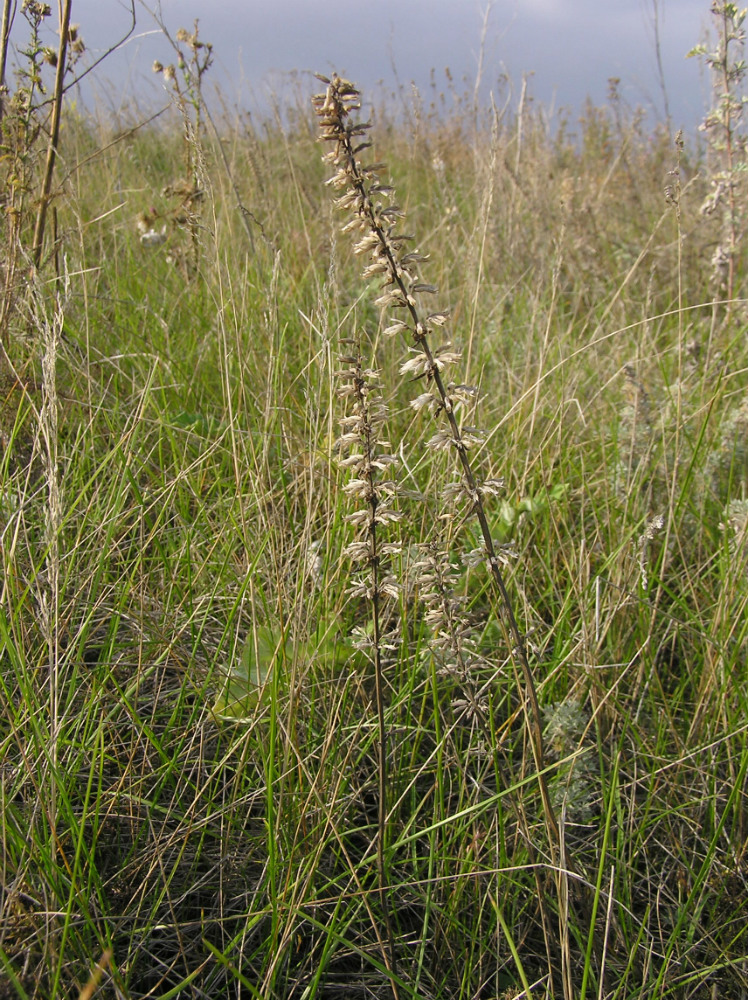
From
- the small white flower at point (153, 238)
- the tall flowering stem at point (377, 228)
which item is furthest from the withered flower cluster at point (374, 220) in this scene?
the small white flower at point (153, 238)

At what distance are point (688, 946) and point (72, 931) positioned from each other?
0.97 meters

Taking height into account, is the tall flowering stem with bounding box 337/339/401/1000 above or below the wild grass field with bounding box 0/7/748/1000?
above

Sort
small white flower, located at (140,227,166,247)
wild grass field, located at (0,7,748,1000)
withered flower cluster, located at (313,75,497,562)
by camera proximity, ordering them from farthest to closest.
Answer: small white flower, located at (140,227,166,247) → wild grass field, located at (0,7,748,1000) → withered flower cluster, located at (313,75,497,562)

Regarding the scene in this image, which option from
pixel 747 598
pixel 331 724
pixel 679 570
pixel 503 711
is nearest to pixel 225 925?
pixel 331 724

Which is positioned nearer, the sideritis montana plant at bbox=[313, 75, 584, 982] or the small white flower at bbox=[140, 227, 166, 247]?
the sideritis montana plant at bbox=[313, 75, 584, 982]

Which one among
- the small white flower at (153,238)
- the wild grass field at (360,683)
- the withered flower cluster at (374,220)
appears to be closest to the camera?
the withered flower cluster at (374,220)

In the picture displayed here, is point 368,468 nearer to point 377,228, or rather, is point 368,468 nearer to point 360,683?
point 377,228

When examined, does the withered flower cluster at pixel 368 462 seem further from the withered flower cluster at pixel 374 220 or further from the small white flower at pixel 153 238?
the small white flower at pixel 153 238

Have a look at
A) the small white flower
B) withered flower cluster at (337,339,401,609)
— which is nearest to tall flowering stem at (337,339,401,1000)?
withered flower cluster at (337,339,401,609)

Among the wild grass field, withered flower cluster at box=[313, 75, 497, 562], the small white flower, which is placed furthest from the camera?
the small white flower

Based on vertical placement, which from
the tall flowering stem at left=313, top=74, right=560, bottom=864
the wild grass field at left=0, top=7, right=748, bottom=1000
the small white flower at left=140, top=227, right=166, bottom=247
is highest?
the small white flower at left=140, top=227, right=166, bottom=247

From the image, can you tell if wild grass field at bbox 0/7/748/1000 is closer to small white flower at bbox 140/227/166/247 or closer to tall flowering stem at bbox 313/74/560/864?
tall flowering stem at bbox 313/74/560/864

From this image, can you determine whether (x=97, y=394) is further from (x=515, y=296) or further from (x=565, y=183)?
(x=565, y=183)

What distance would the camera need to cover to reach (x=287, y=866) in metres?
1.24
